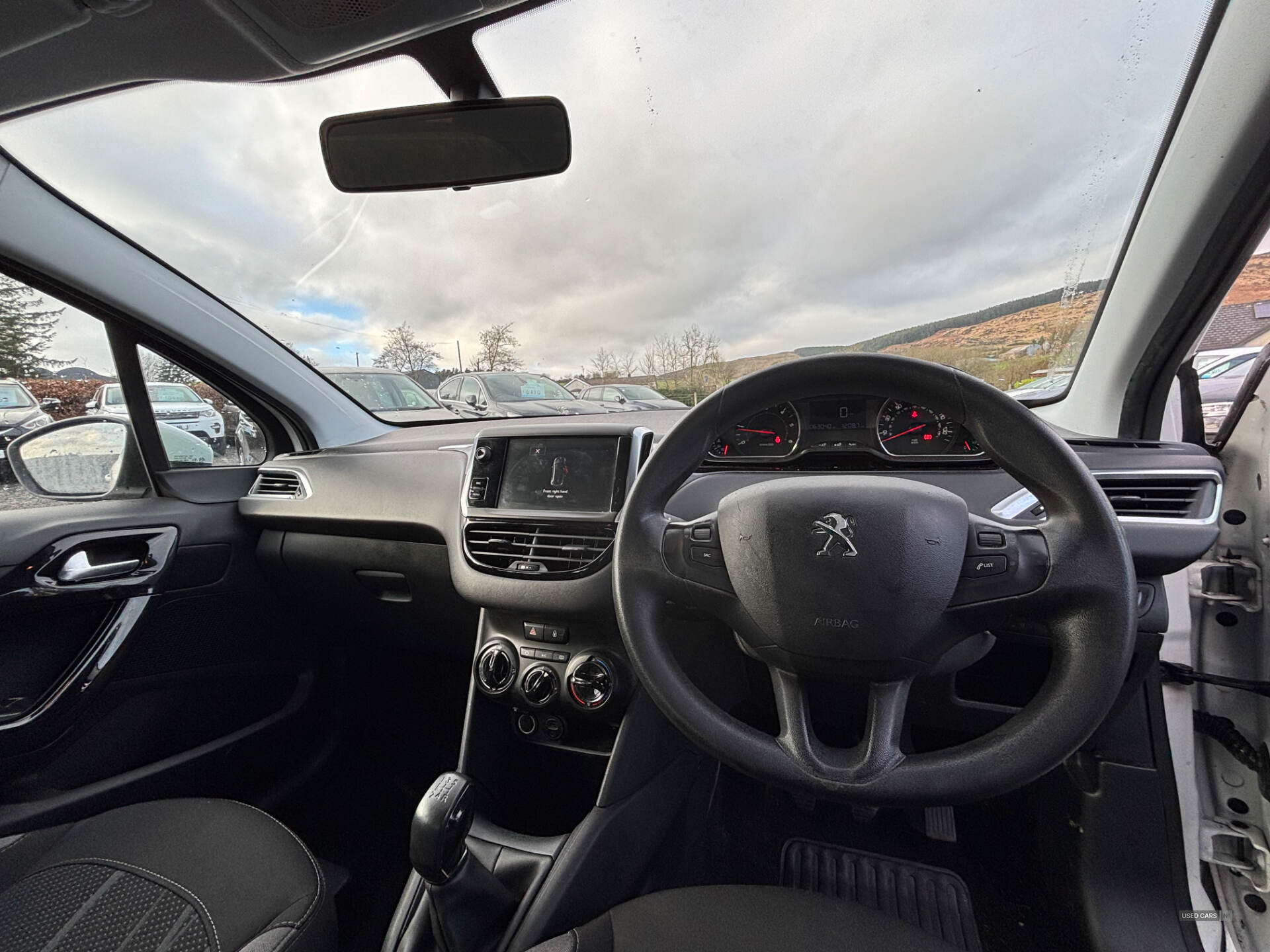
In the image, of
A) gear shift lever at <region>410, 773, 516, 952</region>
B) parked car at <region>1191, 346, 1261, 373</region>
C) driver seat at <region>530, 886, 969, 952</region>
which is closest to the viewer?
driver seat at <region>530, 886, 969, 952</region>

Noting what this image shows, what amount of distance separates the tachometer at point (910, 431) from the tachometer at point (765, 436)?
0.73 feet

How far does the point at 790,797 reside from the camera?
6.37 feet

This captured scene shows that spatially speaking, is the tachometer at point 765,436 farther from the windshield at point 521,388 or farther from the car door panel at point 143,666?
the car door panel at point 143,666

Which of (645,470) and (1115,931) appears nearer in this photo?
(645,470)

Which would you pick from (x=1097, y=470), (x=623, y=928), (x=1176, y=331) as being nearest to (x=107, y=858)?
(x=623, y=928)

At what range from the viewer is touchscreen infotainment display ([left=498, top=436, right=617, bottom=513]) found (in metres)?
1.63

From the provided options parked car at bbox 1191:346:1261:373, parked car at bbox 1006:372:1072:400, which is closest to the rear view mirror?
parked car at bbox 1006:372:1072:400

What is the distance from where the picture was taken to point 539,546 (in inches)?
63.9

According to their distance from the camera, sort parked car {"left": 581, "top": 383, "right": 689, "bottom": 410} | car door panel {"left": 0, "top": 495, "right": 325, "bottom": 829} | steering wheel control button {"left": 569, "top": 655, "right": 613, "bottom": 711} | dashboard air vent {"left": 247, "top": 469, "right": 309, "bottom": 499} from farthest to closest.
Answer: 1. dashboard air vent {"left": 247, "top": 469, "right": 309, "bottom": 499}
2. parked car {"left": 581, "top": 383, "right": 689, "bottom": 410}
3. car door panel {"left": 0, "top": 495, "right": 325, "bottom": 829}
4. steering wheel control button {"left": 569, "top": 655, "right": 613, "bottom": 711}

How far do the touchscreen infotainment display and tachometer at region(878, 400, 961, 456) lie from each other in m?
0.70

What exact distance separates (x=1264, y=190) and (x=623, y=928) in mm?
1776

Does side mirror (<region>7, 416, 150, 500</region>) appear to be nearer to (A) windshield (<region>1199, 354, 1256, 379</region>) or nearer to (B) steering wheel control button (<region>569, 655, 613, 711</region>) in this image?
(B) steering wheel control button (<region>569, 655, 613, 711</region>)

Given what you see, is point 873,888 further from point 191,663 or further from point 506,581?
point 191,663

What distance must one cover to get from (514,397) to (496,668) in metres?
0.98
